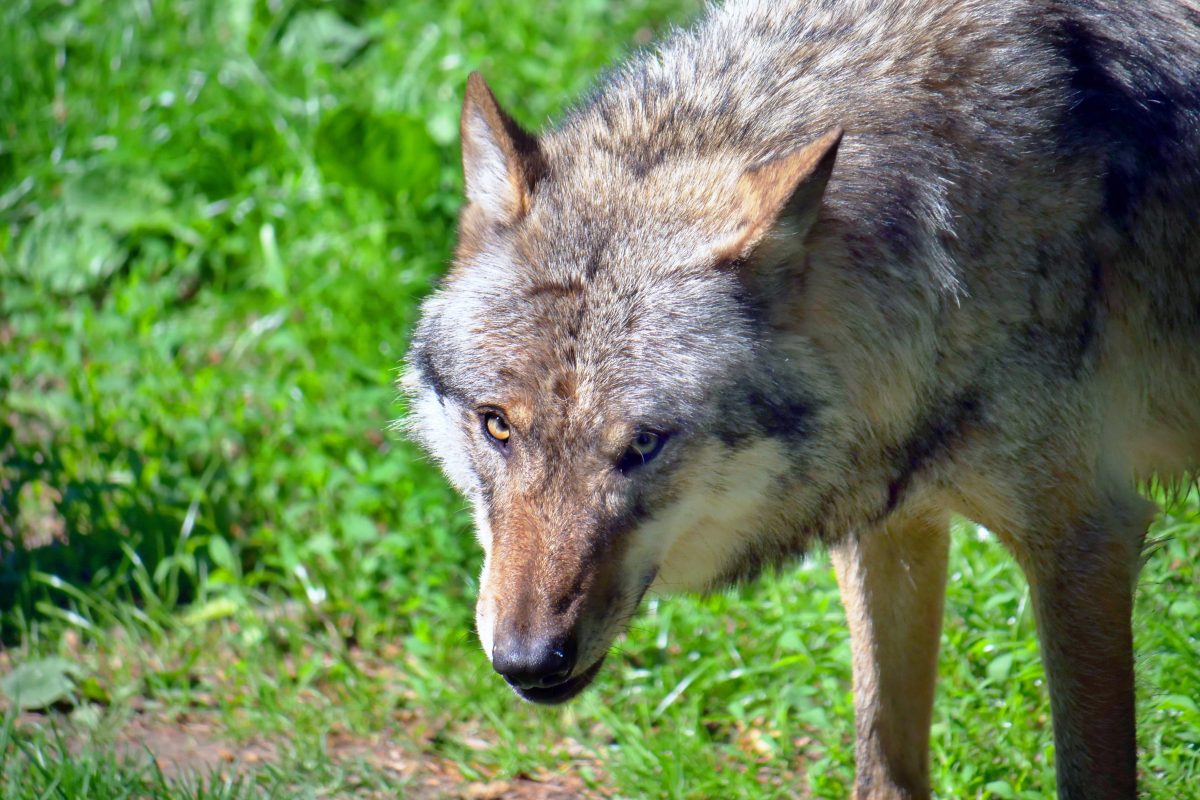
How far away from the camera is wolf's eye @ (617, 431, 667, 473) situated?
3.07 meters

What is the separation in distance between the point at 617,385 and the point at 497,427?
1.04ft

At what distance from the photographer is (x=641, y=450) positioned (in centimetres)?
308

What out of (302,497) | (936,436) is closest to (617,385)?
(936,436)

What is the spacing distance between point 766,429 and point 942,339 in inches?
19.4

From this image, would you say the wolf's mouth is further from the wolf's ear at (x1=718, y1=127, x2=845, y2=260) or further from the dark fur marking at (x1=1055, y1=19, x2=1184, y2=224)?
the dark fur marking at (x1=1055, y1=19, x2=1184, y2=224)

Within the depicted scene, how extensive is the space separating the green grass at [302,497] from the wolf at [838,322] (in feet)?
2.10

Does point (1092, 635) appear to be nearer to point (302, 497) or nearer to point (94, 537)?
point (302, 497)

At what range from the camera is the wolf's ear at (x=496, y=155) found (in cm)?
337

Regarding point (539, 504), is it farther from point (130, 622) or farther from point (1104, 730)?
point (130, 622)

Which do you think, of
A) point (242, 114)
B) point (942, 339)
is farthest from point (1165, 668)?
point (242, 114)

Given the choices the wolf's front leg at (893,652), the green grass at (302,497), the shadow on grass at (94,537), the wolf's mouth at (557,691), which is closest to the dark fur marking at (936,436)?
the wolf's front leg at (893,652)

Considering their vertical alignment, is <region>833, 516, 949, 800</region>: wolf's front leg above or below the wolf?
below

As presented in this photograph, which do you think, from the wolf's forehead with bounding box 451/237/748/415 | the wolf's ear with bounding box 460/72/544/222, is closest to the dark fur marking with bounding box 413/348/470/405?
the wolf's forehead with bounding box 451/237/748/415

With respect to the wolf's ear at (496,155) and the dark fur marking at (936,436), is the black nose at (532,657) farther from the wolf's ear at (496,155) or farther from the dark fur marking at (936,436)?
the wolf's ear at (496,155)
